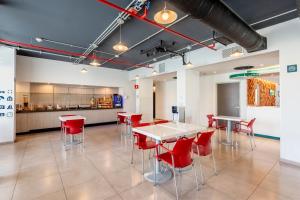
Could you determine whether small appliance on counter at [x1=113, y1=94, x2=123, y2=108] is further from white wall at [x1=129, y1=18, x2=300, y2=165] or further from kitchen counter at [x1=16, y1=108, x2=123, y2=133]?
white wall at [x1=129, y1=18, x2=300, y2=165]

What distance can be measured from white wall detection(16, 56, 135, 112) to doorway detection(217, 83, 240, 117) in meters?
4.86

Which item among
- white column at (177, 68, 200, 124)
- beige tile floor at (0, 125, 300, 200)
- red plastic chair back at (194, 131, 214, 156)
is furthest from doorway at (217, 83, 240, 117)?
red plastic chair back at (194, 131, 214, 156)

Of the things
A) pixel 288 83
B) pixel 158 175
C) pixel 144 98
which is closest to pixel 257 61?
pixel 288 83

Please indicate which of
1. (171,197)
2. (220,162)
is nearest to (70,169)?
(171,197)

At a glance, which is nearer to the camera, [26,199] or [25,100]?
[26,199]

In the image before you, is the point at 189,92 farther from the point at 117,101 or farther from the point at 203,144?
the point at 117,101

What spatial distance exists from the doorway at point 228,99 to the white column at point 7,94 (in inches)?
323

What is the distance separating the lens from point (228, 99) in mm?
6660

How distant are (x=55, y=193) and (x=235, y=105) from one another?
683 centimetres

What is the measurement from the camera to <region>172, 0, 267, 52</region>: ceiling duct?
6.25ft

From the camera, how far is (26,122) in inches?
229

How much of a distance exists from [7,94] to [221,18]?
6326 mm

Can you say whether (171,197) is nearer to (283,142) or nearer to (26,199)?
(26,199)

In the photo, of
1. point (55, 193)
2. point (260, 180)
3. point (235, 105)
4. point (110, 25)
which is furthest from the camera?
point (235, 105)
